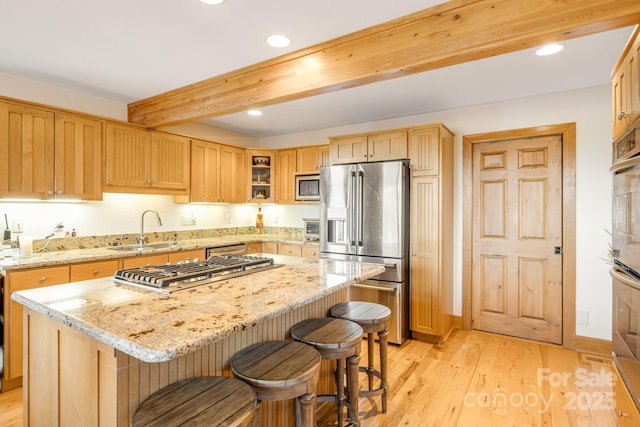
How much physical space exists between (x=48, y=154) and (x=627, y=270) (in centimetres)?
419

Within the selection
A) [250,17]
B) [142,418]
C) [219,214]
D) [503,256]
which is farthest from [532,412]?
[219,214]

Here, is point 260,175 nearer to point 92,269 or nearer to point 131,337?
point 92,269

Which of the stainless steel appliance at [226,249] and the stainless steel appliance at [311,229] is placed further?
the stainless steel appliance at [311,229]

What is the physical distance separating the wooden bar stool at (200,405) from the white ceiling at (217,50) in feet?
6.53

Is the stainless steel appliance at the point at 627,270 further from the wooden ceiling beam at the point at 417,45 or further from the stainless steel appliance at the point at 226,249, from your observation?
the stainless steel appliance at the point at 226,249

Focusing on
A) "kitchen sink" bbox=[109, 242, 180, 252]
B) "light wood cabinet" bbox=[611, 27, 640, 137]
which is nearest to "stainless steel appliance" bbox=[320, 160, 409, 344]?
"light wood cabinet" bbox=[611, 27, 640, 137]

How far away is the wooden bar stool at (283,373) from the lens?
1350 mm

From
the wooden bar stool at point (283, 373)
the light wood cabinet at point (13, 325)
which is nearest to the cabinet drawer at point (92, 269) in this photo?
the light wood cabinet at point (13, 325)

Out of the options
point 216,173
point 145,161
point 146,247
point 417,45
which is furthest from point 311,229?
point 417,45

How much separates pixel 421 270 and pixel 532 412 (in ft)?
4.86

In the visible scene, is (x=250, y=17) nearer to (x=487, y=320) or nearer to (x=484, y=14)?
(x=484, y=14)

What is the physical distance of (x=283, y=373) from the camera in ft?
4.58

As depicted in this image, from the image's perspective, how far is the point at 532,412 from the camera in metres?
2.27

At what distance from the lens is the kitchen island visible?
111cm
